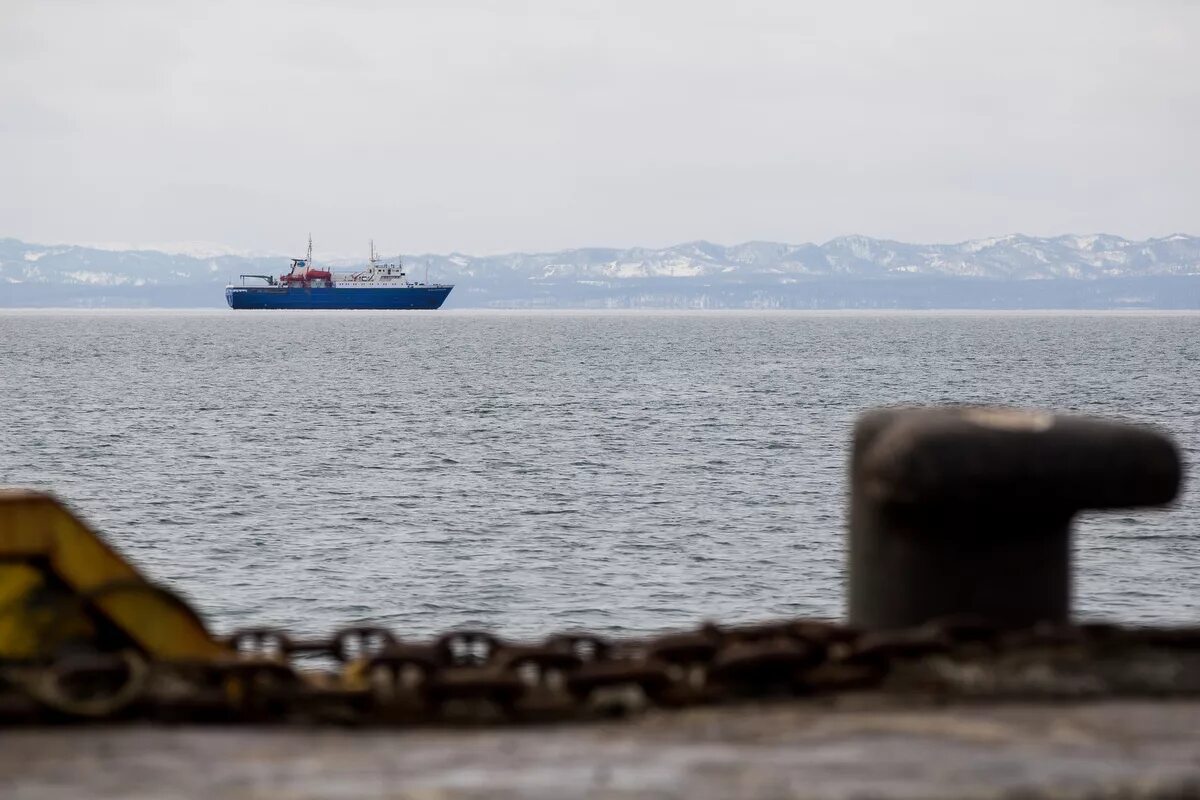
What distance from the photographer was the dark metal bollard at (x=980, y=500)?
12.6ft

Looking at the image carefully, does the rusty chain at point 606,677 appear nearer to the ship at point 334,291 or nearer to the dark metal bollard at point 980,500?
the dark metal bollard at point 980,500

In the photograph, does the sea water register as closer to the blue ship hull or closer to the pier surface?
the pier surface

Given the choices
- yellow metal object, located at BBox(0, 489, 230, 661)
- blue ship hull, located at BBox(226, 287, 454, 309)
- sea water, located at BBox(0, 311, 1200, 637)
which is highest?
blue ship hull, located at BBox(226, 287, 454, 309)

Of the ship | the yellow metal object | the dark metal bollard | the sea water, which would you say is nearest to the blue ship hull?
the ship

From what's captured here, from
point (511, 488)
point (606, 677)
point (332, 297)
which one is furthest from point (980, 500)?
point (332, 297)

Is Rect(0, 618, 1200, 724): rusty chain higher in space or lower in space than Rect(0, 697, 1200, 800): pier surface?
higher

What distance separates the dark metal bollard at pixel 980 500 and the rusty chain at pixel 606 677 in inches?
6.8

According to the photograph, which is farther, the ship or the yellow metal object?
the ship

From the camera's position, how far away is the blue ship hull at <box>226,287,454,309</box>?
180500mm

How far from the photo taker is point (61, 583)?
4.07 meters

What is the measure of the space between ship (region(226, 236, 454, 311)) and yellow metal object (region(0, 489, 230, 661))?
179m

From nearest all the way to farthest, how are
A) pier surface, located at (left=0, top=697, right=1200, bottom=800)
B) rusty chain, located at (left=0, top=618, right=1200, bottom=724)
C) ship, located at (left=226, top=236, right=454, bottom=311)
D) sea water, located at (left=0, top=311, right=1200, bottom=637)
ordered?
1. pier surface, located at (left=0, top=697, right=1200, bottom=800)
2. rusty chain, located at (left=0, top=618, right=1200, bottom=724)
3. sea water, located at (left=0, top=311, right=1200, bottom=637)
4. ship, located at (left=226, top=236, right=454, bottom=311)

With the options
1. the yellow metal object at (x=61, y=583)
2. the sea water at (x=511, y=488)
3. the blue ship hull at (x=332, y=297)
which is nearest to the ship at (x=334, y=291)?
the blue ship hull at (x=332, y=297)

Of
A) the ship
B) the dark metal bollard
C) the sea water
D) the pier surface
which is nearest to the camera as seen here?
the pier surface
